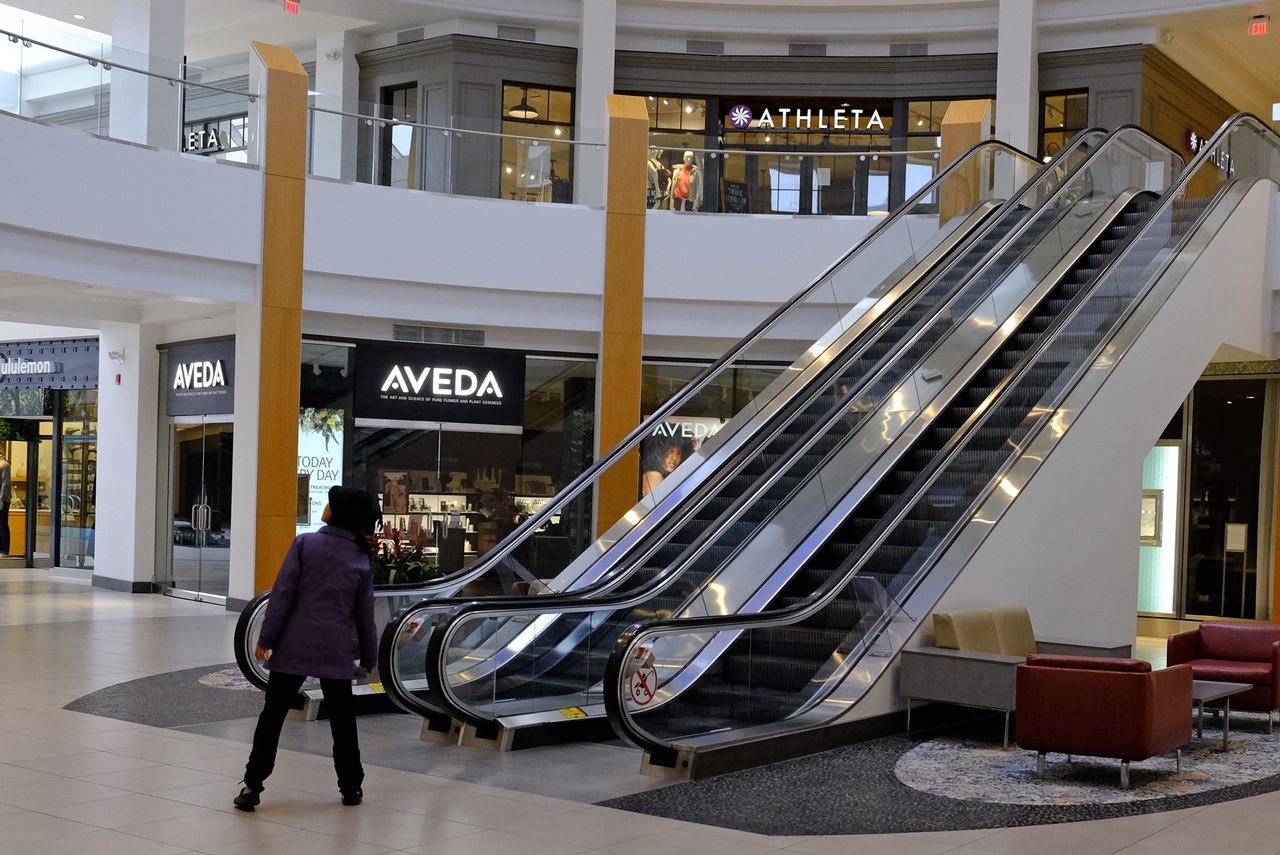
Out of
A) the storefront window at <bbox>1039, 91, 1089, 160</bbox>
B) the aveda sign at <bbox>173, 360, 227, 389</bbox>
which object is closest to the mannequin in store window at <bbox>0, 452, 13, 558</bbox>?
the aveda sign at <bbox>173, 360, 227, 389</bbox>

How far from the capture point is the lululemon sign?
16.8 metres

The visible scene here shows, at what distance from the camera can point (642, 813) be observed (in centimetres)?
650

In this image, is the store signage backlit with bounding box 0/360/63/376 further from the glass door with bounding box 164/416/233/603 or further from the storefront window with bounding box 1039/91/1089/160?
the storefront window with bounding box 1039/91/1089/160

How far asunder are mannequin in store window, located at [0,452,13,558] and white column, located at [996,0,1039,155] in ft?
51.6

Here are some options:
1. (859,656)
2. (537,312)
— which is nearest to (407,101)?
(537,312)

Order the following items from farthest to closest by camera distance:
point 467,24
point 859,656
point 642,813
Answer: point 467,24 → point 859,656 → point 642,813

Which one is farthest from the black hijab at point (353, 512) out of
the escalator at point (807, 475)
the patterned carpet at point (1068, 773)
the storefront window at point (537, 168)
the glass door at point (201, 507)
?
the storefront window at point (537, 168)

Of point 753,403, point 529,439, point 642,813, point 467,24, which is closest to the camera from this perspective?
point 642,813

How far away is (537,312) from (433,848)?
1186cm

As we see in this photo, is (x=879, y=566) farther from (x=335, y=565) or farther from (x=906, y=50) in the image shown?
(x=906, y=50)

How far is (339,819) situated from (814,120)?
1682cm

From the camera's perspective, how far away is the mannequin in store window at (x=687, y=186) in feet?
57.4

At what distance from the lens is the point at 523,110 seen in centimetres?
2066

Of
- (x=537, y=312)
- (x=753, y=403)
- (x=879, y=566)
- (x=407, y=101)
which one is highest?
(x=407, y=101)
